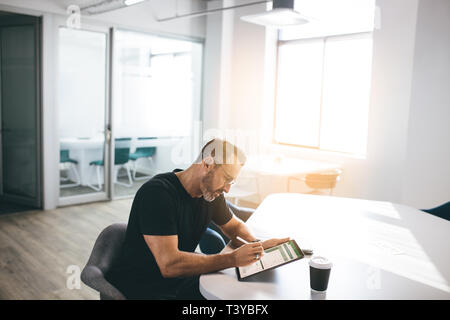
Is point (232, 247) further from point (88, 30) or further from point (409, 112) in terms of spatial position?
point (88, 30)

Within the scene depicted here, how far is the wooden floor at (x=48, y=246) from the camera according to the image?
324 centimetres

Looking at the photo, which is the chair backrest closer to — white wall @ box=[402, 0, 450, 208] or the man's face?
white wall @ box=[402, 0, 450, 208]

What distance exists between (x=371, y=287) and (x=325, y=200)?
146 centimetres

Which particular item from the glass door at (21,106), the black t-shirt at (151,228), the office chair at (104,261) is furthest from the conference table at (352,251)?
the glass door at (21,106)

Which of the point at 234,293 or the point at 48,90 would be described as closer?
the point at 234,293

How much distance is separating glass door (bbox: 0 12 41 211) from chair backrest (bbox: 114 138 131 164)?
117 cm

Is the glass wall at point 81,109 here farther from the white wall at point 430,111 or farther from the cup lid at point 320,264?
the cup lid at point 320,264

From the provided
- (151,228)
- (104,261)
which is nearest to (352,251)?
(151,228)

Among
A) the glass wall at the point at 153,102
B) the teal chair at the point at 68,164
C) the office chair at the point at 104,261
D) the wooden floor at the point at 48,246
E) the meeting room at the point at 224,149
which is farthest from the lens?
the glass wall at the point at 153,102

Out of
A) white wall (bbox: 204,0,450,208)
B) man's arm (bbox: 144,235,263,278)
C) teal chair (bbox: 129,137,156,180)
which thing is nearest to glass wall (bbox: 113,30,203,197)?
teal chair (bbox: 129,137,156,180)

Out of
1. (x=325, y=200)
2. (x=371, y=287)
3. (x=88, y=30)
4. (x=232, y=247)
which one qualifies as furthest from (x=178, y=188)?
(x=88, y=30)

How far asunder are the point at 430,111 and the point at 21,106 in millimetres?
5261

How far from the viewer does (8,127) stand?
5.74m

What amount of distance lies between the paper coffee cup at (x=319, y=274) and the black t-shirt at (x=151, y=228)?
58 centimetres
